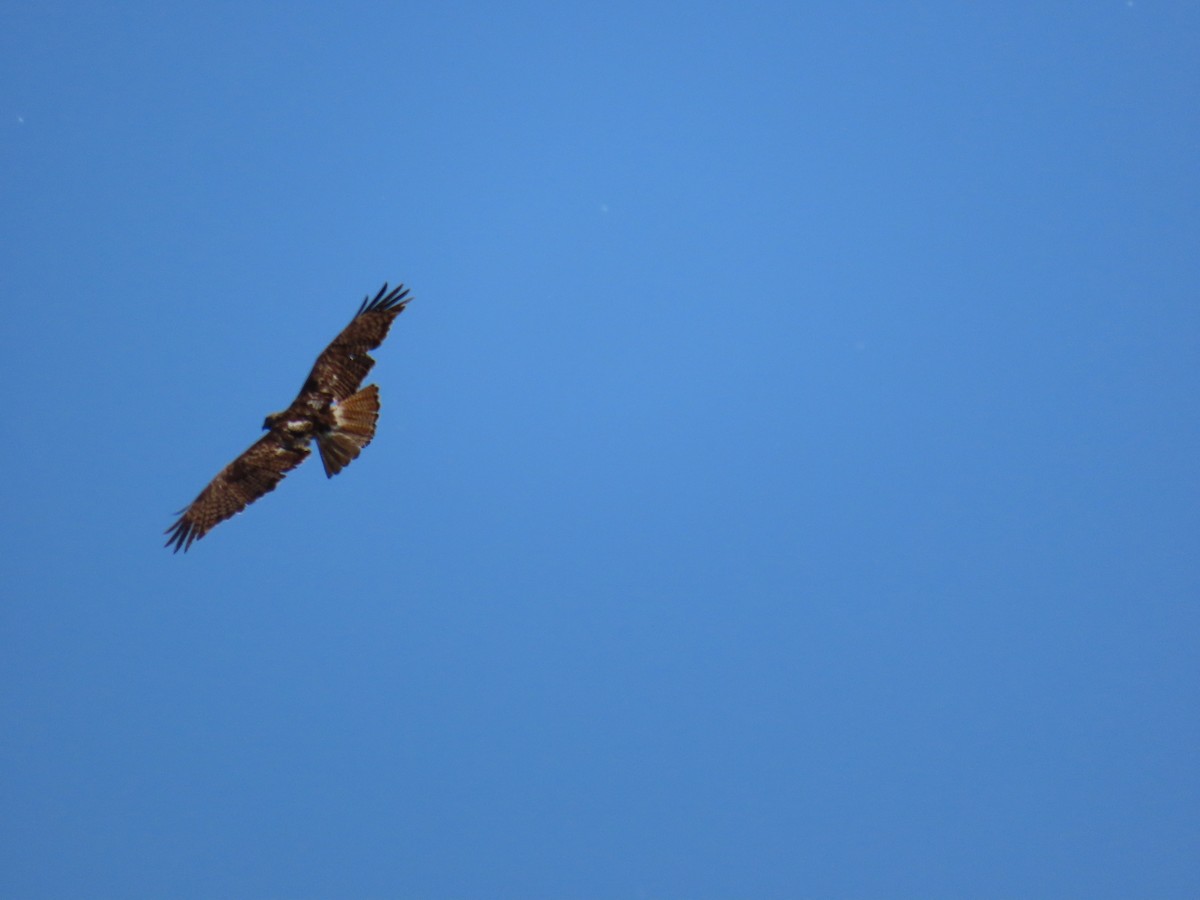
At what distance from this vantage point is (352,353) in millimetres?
11172

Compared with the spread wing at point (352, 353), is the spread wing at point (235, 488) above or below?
below

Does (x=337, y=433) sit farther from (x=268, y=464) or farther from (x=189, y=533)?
(x=189, y=533)

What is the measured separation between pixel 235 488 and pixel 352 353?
1.56 m

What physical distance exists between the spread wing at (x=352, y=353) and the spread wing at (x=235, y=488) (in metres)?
0.71

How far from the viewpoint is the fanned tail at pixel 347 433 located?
11102mm

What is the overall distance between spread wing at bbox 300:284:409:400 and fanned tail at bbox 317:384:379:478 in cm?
11

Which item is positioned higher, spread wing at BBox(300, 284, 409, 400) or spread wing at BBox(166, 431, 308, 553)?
spread wing at BBox(300, 284, 409, 400)

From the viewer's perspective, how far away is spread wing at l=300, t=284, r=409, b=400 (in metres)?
11.1

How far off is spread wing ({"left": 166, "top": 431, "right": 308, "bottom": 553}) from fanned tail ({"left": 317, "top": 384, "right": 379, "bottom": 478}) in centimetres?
45

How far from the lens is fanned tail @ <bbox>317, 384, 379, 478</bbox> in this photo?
11.1m

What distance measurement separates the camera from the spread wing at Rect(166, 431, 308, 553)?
11508 millimetres

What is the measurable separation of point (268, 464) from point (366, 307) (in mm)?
1490

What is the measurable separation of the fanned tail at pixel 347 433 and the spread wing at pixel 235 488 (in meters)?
0.45

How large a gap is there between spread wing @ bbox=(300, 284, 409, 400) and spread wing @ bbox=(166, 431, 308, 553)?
713 millimetres
